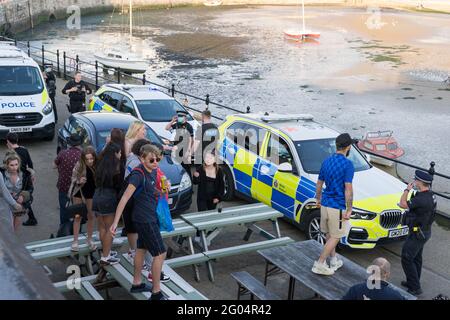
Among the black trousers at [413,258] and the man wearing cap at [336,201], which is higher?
the man wearing cap at [336,201]

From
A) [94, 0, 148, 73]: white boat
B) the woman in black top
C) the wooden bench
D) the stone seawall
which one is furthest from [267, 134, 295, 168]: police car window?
the stone seawall

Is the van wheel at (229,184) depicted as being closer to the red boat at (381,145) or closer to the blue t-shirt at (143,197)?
the blue t-shirt at (143,197)

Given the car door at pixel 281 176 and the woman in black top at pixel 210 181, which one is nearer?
the woman in black top at pixel 210 181

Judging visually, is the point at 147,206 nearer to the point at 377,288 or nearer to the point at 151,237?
the point at 151,237

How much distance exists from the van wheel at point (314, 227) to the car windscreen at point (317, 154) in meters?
0.75

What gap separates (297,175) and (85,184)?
339 centimetres

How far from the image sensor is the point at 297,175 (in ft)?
30.7

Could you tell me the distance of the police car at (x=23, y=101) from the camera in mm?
13953

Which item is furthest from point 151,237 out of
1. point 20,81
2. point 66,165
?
point 20,81

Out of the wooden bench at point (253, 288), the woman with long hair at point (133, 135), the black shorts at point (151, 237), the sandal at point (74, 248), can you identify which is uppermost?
the woman with long hair at point (133, 135)

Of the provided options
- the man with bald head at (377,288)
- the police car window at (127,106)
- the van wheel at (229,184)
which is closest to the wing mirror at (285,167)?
the van wheel at (229,184)

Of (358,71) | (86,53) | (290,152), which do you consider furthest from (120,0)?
(290,152)

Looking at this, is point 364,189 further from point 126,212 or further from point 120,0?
point 120,0
